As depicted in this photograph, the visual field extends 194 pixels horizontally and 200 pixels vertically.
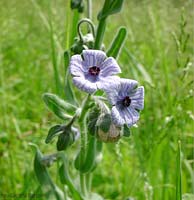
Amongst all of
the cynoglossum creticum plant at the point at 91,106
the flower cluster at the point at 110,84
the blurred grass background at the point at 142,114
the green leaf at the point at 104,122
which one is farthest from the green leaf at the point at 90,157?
the flower cluster at the point at 110,84

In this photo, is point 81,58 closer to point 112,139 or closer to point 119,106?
point 119,106

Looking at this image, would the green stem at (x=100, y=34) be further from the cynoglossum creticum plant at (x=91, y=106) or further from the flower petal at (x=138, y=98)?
the flower petal at (x=138, y=98)

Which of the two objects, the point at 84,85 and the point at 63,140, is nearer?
the point at 84,85

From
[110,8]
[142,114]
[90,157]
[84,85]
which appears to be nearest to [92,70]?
[84,85]

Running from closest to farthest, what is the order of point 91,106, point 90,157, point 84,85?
1. point 84,85
2. point 91,106
3. point 90,157

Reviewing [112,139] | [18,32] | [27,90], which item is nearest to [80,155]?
[112,139]

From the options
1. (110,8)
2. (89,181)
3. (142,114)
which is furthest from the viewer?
(142,114)

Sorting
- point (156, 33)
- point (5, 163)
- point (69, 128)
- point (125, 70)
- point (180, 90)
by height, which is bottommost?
point (5, 163)

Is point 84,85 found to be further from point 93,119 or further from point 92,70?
point 93,119
